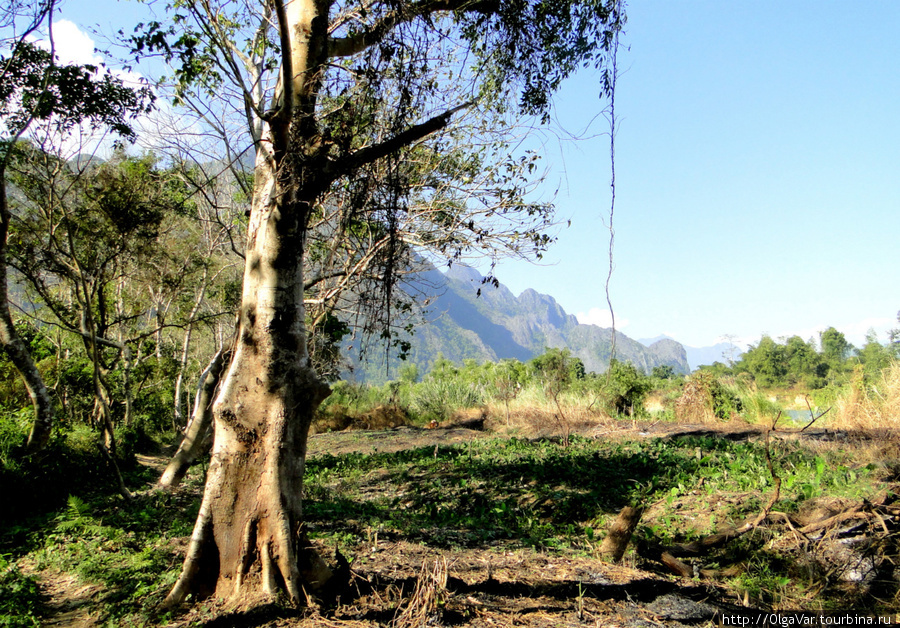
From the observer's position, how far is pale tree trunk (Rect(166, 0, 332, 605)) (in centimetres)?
292

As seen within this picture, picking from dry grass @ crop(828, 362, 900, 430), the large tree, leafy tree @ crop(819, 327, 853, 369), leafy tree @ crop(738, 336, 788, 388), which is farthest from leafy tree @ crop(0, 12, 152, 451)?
leafy tree @ crop(819, 327, 853, 369)

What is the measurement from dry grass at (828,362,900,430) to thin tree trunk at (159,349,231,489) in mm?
10029

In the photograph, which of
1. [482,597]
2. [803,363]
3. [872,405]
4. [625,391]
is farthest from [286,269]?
[803,363]

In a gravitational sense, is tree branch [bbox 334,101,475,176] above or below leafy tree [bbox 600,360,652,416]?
above

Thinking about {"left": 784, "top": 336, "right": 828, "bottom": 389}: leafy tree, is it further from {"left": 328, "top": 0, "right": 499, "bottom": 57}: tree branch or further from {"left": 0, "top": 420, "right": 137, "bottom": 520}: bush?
{"left": 0, "top": 420, "right": 137, "bottom": 520}: bush

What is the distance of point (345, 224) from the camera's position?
11.9ft

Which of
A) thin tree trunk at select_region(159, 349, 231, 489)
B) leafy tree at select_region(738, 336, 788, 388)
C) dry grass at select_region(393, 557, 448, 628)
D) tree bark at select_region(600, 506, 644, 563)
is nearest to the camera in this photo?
dry grass at select_region(393, 557, 448, 628)

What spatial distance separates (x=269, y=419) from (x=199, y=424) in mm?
3407

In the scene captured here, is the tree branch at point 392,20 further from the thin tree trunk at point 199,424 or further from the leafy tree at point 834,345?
the leafy tree at point 834,345

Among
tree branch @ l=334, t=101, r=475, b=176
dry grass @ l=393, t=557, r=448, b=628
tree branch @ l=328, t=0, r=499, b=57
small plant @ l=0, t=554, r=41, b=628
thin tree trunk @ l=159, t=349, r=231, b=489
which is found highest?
tree branch @ l=328, t=0, r=499, b=57

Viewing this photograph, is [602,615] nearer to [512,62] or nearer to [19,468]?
[512,62]

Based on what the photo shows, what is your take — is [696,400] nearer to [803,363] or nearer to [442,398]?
[442,398]

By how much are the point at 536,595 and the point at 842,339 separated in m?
57.1

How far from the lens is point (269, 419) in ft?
9.95
